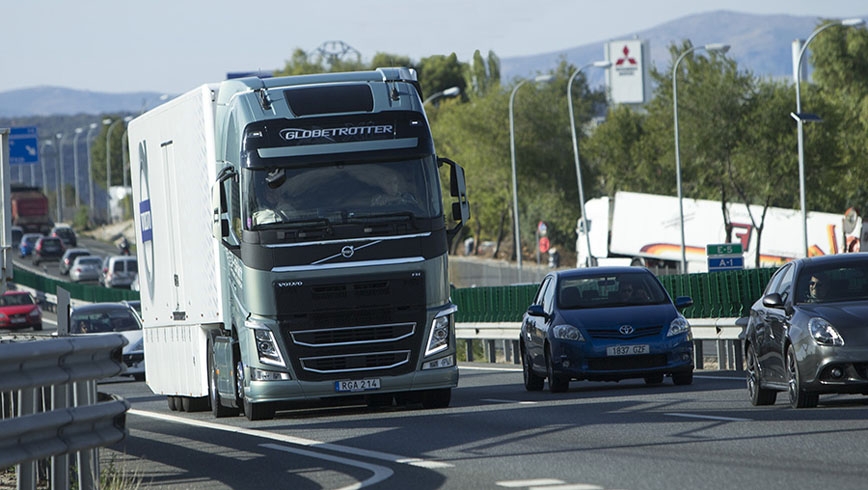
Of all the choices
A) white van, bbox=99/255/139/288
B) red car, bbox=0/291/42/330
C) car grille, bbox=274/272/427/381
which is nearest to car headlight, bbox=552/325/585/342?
car grille, bbox=274/272/427/381

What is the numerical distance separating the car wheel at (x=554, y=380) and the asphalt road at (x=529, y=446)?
868 mm

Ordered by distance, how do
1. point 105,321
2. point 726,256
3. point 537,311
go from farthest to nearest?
point 726,256
point 105,321
point 537,311

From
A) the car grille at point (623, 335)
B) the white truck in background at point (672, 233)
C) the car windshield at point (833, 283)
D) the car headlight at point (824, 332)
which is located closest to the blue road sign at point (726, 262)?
the car grille at point (623, 335)

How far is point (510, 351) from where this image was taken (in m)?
35.4

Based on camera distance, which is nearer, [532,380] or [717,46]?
[532,380]

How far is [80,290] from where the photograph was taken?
65625 mm

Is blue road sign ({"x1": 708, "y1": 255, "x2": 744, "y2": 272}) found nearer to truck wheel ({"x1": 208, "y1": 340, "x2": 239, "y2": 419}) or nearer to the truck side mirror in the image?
truck wheel ({"x1": 208, "y1": 340, "x2": 239, "y2": 419})

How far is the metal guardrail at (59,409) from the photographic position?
843cm

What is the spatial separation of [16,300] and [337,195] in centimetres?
4662

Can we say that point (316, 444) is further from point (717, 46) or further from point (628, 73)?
point (628, 73)

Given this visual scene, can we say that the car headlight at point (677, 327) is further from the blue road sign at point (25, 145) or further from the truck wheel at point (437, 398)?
the blue road sign at point (25, 145)

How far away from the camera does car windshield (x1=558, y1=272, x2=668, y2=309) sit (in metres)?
21.0

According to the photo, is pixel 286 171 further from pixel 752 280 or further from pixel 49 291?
pixel 49 291

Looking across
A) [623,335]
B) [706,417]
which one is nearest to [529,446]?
[706,417]
